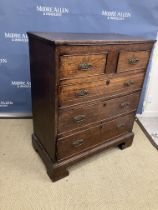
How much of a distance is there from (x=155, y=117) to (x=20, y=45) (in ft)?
5.73

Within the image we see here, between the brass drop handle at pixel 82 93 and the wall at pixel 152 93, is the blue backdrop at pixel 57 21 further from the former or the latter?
the brass drop handle at pixel 82 93

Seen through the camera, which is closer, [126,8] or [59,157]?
[59,157]

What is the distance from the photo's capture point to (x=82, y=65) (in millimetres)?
1185

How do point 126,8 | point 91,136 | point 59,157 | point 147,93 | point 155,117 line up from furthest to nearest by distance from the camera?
point 155,117 → point 147,93 → point 126,8 → point 91,136 → point 59,157

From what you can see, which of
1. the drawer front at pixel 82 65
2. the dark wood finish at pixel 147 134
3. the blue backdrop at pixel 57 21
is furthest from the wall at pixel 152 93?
the drawer front at pixel 82 65

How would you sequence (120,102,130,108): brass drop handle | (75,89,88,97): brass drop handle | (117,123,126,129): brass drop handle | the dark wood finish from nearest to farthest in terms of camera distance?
1. (75,89,88,97): brass drop handle
2. (120,102,130,108): brass drop handle
3. (117,123,126,129): brass drop handle
4. the dark wood finish

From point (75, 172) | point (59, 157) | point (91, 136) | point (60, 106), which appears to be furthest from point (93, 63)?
point (75, 172)

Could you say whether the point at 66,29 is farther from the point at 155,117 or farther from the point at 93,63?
the point at 155,117

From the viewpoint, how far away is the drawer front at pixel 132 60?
135 cm

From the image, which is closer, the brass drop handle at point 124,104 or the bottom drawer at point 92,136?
the bottom drawer at point 92,136

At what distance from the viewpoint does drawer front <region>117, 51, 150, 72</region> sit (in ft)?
4.43

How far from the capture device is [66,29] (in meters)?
1.82

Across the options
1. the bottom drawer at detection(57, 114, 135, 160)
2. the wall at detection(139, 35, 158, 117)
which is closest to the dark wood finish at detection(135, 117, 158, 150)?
the wall at detection(139, 35, 158, 117)

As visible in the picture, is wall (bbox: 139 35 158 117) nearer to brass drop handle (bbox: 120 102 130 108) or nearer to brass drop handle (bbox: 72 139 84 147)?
brass drop handle (bbox: 120 102 130 108)
